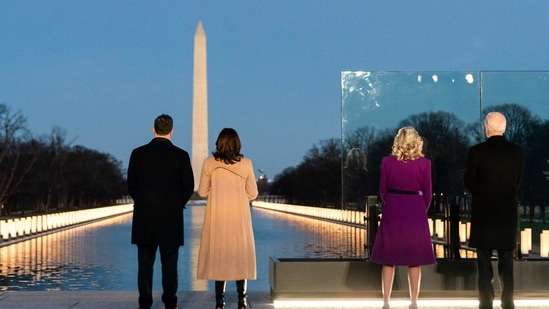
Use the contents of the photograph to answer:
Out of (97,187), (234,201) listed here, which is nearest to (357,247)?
(234,201)

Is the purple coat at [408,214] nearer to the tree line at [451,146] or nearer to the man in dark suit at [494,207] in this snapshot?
the man in dark suit at [494,207]

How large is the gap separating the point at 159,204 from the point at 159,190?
134mm

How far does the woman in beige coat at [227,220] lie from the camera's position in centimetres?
938

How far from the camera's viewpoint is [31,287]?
53.3ft

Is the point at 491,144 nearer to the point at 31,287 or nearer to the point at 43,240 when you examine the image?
the point at 31,287

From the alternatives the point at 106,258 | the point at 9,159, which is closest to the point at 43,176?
the point at 9,159

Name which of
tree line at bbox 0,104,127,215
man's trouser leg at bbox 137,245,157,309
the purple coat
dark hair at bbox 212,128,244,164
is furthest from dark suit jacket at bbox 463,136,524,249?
tree line at bbox 0,104,127,215

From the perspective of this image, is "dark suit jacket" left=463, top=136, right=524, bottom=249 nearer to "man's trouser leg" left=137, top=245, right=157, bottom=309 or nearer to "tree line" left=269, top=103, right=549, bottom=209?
"tree line" left=269, top=103, right=549, bottom=209

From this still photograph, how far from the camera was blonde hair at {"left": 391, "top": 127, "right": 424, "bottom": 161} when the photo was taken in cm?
912

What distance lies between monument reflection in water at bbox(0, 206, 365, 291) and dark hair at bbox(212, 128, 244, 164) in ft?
21.3

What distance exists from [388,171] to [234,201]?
149 cm

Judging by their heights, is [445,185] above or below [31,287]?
above

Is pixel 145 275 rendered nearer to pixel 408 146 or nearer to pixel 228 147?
pixel 228 147

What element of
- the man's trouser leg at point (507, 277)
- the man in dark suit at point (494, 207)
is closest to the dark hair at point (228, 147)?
the man in dark suit at point (494, 207)
